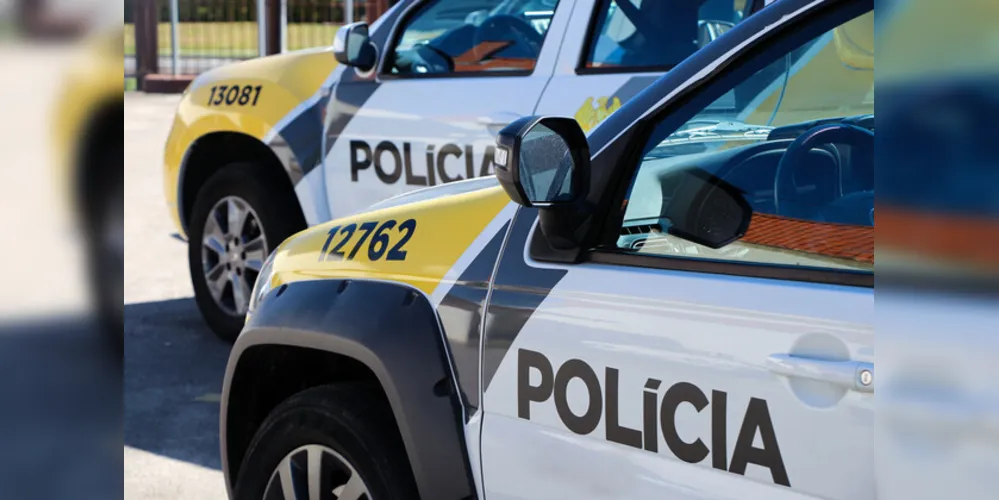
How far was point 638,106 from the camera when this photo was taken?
2.12 meters

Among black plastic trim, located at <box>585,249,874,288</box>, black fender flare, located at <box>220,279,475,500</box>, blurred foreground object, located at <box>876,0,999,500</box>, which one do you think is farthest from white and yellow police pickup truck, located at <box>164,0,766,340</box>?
blurred foreground object, located at <box>876,0,999,500</box>

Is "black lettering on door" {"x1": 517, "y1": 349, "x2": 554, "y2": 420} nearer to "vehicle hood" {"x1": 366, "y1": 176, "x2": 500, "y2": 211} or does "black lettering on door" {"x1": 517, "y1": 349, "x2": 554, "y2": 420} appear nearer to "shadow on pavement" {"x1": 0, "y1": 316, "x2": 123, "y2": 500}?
"vehicle hood" {"x1": 366, "y1": 176, "x2": 500, "y2": 211}

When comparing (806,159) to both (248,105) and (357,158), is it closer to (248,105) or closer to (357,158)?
(357,158)

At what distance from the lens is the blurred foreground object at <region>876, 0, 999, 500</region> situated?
75cm

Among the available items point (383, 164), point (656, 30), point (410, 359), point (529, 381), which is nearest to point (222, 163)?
point (383, 164)

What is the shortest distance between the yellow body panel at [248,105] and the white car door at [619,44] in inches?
57.2

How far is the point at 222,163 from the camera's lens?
20.7 feet

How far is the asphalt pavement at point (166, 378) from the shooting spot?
4.25 m

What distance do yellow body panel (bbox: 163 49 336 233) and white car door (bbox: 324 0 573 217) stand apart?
0.90ft

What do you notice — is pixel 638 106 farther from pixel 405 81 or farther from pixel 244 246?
pixel 244 246

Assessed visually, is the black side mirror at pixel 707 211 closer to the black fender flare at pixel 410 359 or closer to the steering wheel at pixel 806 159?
the steering wheel at pixel 806 159

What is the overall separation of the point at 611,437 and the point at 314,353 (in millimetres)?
1093

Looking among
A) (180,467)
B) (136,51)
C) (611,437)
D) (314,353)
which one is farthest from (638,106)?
(136,51)

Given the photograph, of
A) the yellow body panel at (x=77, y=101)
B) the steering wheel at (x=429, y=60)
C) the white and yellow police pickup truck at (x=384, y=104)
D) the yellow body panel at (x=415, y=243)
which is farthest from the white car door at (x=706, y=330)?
the steering wheel at (x=429, y=60)
